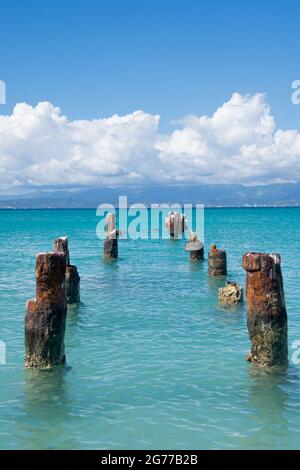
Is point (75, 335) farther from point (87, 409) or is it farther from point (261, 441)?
point (261, 441)

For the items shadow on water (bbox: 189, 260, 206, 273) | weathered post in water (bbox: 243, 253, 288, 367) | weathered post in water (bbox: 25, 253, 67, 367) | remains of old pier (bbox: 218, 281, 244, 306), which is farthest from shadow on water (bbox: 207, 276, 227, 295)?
weathered post in water (bbox: 25, 253, 67, 367)

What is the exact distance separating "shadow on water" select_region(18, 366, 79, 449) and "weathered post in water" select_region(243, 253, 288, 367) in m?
4.96

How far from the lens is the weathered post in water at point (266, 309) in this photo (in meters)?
14.5

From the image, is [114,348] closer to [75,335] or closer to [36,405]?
[75,335]

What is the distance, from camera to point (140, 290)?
93.6 feet

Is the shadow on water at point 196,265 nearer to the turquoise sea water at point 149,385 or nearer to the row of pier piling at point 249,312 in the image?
the turquoise sea water at point 149,385

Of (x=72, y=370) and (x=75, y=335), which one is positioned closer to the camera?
(x=72, y=370)

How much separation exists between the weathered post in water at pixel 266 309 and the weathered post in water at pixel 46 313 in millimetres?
4698

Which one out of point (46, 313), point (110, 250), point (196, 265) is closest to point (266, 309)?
point (46, 313)
